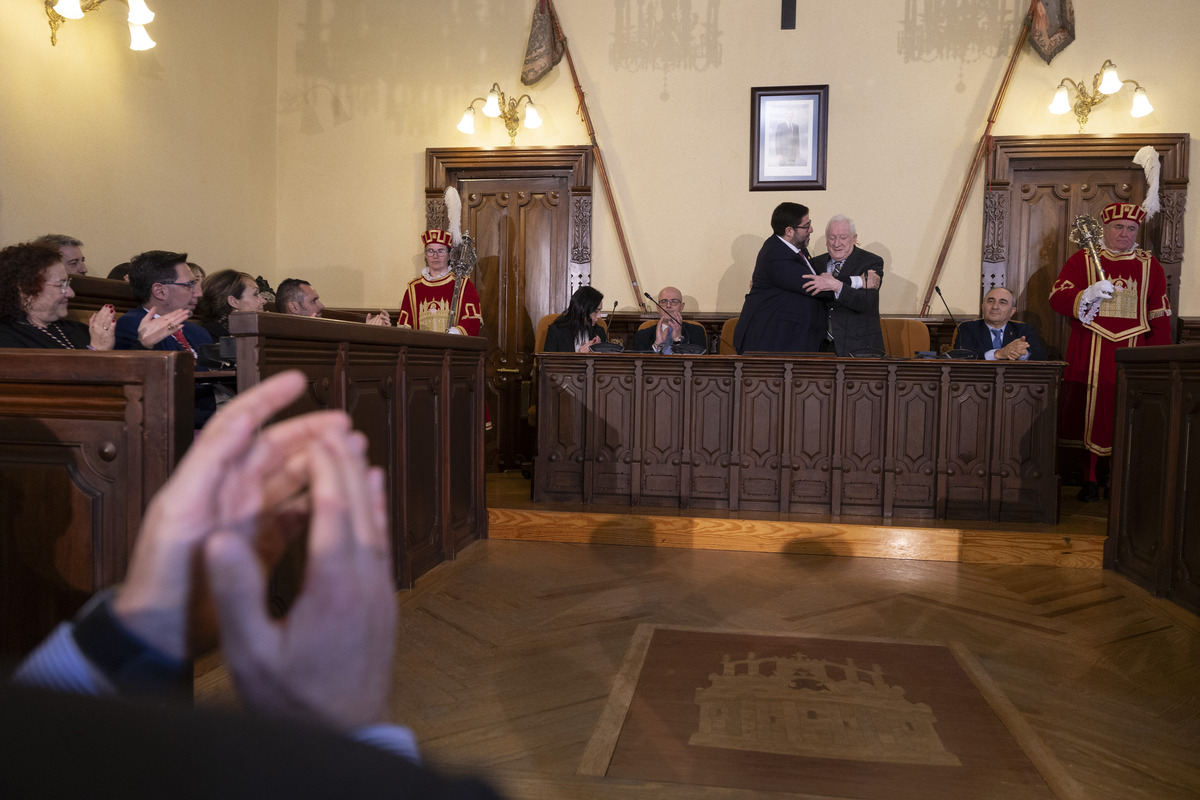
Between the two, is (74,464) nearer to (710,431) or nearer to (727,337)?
(710,431)

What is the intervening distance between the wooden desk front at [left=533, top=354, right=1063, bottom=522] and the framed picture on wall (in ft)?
7.57

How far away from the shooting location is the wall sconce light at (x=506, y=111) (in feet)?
20.7

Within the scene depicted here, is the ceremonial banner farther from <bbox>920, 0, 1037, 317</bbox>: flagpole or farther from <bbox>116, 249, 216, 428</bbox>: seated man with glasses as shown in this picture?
<bbox>116, 249, 216, 428</bbox>: seated man with glasses

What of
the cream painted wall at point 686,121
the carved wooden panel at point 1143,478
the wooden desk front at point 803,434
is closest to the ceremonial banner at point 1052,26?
the cream painted wall at point 686,121

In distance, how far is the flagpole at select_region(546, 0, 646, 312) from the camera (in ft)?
20.9

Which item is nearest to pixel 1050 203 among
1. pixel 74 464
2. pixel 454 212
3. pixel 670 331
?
pixel 670 331

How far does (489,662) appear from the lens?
2.60 meters

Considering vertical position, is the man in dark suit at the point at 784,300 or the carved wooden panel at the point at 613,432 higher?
the man in dark suit at the point at 784,300

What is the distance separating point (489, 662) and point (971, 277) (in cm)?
496

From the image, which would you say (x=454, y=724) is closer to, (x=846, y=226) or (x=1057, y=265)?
(x=846, y=226)

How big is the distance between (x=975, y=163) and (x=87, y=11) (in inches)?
218

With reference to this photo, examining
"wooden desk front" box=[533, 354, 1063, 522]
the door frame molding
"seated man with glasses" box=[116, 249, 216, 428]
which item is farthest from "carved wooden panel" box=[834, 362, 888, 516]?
"seated man with glasses" box=[116, 249, 216, 428]

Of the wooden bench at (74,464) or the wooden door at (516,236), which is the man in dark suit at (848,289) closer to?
the wooden door at (516,236)

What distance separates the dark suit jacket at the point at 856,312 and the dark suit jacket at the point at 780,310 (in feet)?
0.45
